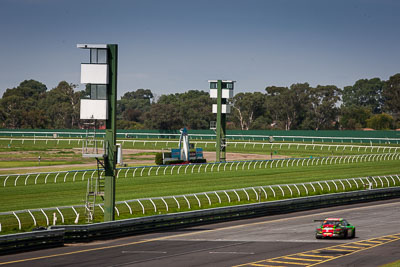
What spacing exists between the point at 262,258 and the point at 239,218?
1170 cm

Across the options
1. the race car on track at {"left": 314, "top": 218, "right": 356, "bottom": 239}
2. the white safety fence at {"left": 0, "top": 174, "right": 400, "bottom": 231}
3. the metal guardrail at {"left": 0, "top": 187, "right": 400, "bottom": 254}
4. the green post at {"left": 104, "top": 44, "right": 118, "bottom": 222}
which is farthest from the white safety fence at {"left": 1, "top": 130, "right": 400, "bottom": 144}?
the race car on track at {"left": 314, "top": 218, "right": 356, "bottom": 239}

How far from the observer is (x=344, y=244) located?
2614 centimetres

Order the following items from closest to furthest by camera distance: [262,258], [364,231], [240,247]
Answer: [262,258]
[240,247]
[364,231]

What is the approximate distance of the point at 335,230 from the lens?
2717 centimetres

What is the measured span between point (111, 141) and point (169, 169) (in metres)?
34.4

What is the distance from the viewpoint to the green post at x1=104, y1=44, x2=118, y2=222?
29797 millimetres

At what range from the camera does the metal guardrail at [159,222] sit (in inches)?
973

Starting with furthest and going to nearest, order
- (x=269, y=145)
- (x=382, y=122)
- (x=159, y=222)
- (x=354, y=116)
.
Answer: (x=354, y=116)
(x=382, y=122)
(x=269, y=145)
(x=159, y=222)

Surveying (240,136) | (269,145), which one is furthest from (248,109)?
(269,145)

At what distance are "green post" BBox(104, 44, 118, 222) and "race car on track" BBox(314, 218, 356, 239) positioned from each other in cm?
983

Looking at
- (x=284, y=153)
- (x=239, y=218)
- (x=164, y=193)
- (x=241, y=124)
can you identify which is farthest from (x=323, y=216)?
(x=241, y=124)

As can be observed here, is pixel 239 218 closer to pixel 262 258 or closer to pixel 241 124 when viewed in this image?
pixel 262 258

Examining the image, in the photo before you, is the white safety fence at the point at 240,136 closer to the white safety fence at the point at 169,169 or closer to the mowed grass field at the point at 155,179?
the mowed grass field at the point at 155,179

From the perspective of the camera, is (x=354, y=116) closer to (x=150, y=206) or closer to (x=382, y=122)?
(x=382, y=122)
